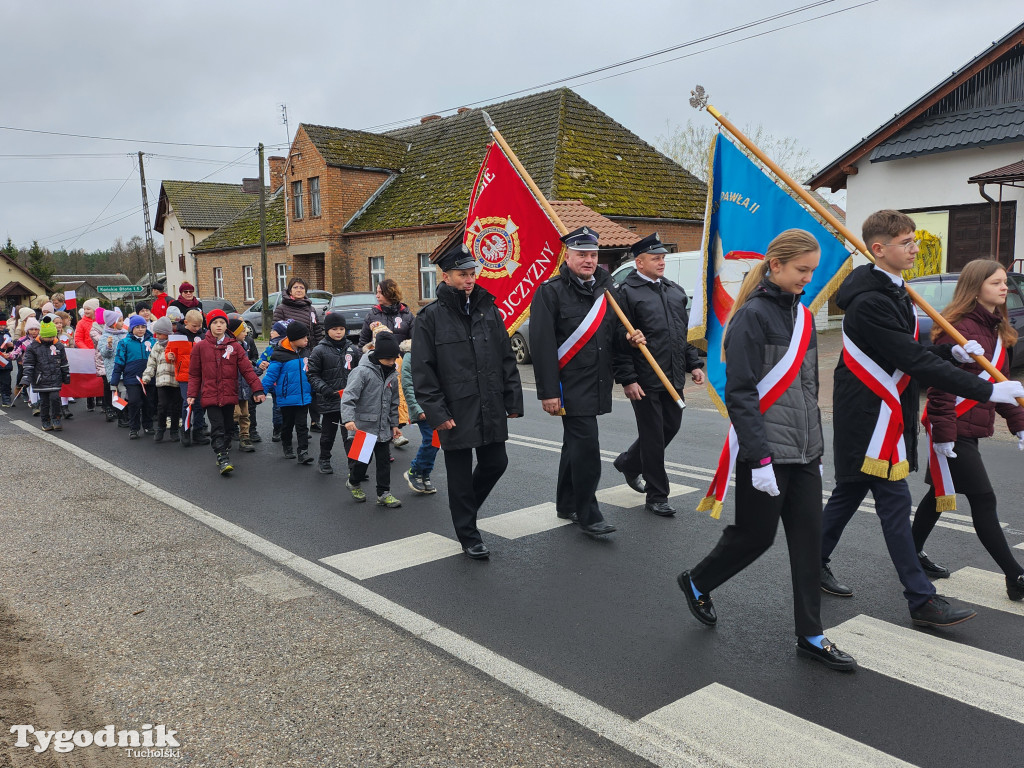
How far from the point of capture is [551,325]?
562 cm

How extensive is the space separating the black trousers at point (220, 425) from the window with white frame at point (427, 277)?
64.6 ft

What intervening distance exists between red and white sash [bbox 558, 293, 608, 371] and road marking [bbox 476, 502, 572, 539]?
3.84 feet

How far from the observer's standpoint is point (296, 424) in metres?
8.80

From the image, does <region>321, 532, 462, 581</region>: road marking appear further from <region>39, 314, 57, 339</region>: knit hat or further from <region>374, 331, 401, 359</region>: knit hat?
<region>39, 314, 57, 339</region>: knit hat

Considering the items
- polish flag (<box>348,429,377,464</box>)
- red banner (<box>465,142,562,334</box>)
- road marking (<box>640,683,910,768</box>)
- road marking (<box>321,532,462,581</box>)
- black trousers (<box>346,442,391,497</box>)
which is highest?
red banner (<box>465,142,562,334</box>)

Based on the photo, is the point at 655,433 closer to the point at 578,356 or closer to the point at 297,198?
the point at 578,356

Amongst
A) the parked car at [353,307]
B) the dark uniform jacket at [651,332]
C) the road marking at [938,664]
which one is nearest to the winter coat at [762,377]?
the road marking at [938,664]

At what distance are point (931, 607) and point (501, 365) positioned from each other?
2.75m

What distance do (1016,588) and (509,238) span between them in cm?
409

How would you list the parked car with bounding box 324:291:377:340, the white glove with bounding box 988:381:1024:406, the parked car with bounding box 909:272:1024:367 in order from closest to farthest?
the white glove with bounding box 988:381:1024:406 → the parked car with bounding box 909:272:1024:367 → the parked car with bounding box 324:291:377:340

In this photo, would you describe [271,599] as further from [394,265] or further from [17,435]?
[394,265]

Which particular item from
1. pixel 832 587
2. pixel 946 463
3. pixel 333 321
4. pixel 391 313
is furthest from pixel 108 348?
pixel 946 463

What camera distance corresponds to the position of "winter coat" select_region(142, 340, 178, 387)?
32.6 ft

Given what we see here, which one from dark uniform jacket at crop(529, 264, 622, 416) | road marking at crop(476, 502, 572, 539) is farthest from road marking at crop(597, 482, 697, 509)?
dark uniform jacket at crop(529, 264, 622, 416)
